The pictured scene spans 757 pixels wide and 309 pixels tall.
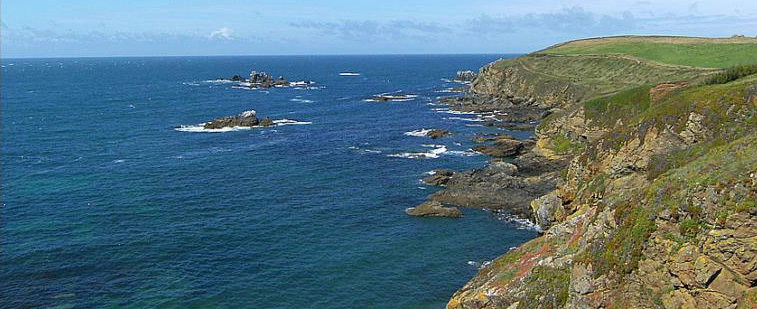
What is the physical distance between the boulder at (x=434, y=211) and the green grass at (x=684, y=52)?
3241 inches

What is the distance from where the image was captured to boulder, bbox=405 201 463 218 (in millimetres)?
67312

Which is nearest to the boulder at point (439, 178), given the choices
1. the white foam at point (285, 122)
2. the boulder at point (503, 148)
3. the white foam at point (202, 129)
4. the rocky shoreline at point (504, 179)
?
the rocky shoreline at point (504, 179)

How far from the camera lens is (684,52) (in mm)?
148875

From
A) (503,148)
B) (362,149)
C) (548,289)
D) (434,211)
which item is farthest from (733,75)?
(362,149)

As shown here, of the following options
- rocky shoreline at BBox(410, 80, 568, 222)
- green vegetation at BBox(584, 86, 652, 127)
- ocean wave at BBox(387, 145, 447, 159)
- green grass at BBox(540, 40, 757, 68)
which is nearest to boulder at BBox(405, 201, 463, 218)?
rocky shoreline at BBox(410, 80, 568, 222)

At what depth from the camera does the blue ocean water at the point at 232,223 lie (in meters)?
49.7

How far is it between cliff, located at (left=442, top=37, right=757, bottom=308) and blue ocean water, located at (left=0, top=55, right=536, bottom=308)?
1193cm

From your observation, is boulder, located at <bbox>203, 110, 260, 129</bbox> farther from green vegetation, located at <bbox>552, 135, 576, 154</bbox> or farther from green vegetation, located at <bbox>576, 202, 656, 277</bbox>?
green vegetation, located at <bbox>576, 202, 656, 277</bbox>

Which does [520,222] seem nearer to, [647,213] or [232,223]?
[232,223]

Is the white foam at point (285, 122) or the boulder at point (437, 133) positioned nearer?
the boulder at point (437, 133)

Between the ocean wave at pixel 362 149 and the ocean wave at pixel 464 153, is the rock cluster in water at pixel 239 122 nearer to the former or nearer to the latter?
the ocean wave at pixel 362 149

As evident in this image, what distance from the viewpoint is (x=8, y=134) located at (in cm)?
11862

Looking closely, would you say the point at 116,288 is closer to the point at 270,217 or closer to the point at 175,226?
the point at 175,226

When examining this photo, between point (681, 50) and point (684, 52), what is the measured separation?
359 centimetres
